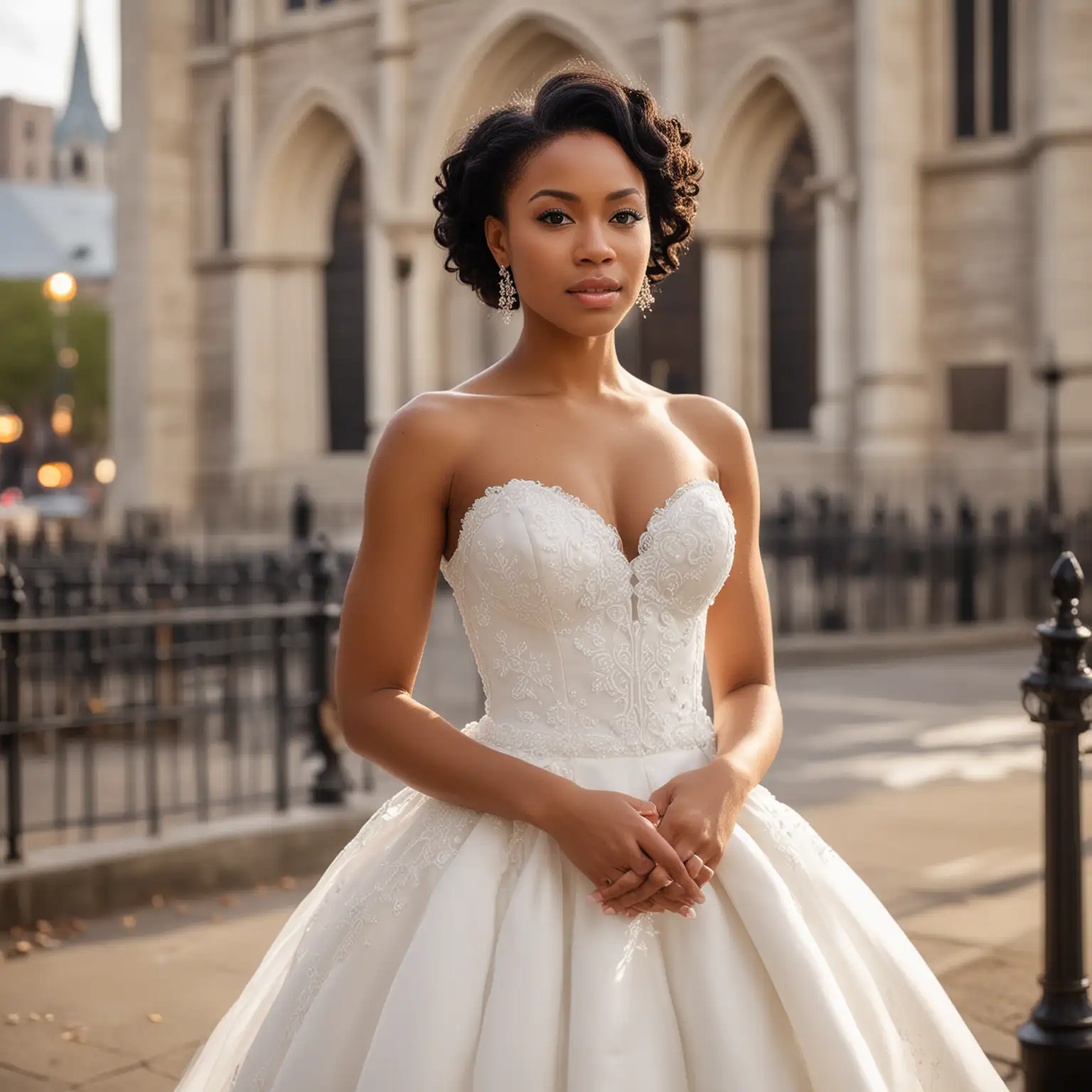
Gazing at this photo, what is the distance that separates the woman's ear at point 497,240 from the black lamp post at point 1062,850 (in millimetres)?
1776

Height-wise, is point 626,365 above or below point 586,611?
above

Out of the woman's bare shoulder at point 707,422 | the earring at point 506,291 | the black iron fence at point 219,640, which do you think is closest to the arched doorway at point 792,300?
the black iron fence at point 219,640

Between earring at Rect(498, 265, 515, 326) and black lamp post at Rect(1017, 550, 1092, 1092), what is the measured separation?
1707 millimetres

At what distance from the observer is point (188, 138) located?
29.2 metres

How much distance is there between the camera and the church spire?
114m

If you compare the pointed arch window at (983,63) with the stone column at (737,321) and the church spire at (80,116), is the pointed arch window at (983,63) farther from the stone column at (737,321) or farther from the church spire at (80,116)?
the church spire at (80,116)

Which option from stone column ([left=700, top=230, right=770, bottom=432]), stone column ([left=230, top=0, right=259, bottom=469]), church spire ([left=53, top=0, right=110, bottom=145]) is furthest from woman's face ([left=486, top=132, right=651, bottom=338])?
church spire ([left=53, top=0, right=110, bottom=145])

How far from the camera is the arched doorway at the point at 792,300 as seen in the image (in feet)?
76.0

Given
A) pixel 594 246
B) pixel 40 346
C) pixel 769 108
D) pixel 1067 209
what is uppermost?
pixel 40 346

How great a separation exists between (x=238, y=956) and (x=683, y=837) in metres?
3.36

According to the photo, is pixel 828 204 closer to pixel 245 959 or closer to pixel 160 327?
pixel 160 327

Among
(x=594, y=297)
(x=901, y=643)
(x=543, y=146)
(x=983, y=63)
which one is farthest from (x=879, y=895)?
(x=983, y=63)

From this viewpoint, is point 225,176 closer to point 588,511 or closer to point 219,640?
point 219,640

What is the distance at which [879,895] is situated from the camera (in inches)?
212
